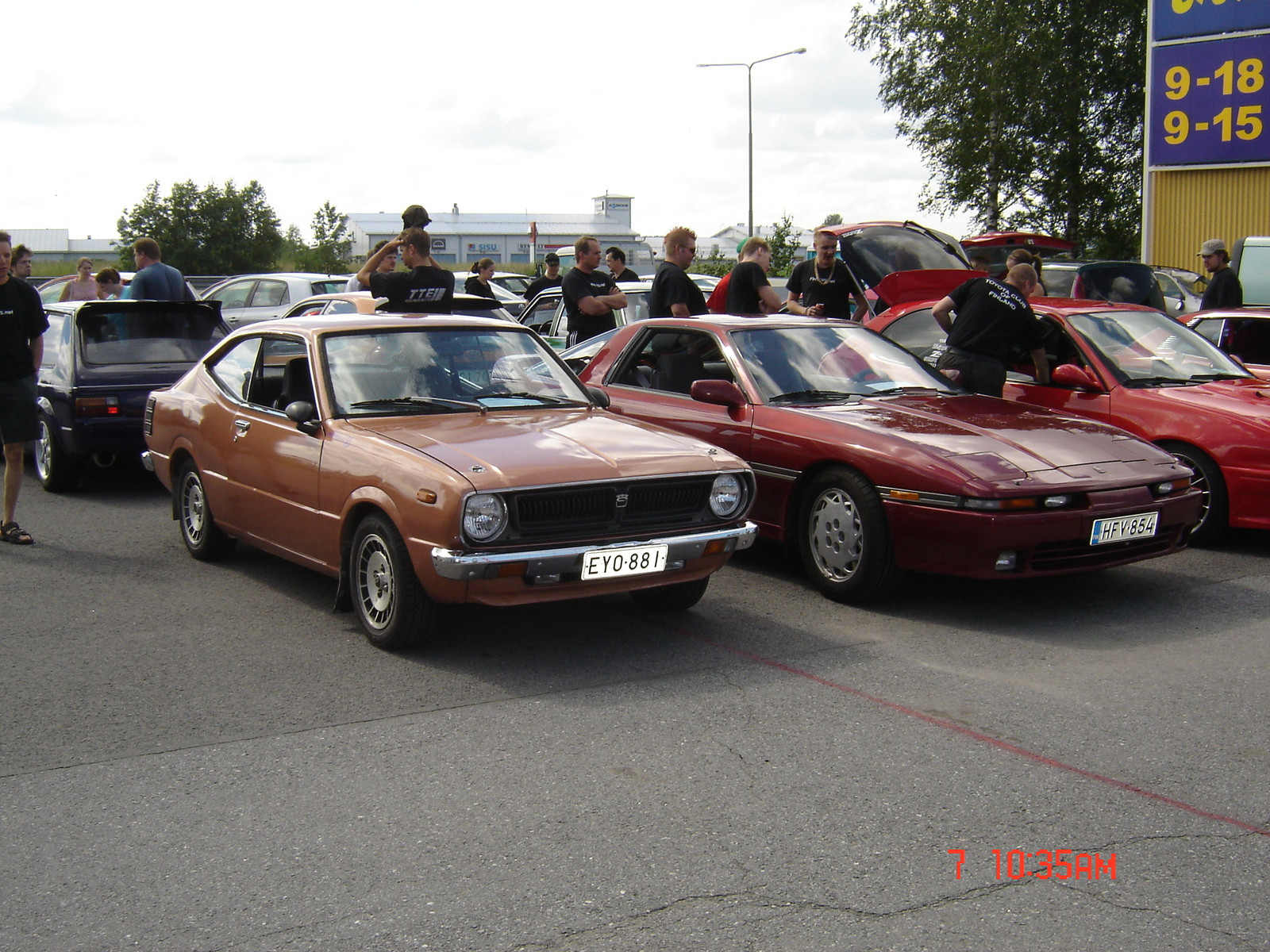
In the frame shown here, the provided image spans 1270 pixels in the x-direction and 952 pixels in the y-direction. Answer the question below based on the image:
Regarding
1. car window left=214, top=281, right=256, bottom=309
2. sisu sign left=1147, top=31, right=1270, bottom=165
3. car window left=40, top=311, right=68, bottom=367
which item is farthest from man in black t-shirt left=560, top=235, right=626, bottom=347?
sisu sign left=1147, top=31, right=1270, bottom=165

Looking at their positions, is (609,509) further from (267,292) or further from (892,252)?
(267,292)

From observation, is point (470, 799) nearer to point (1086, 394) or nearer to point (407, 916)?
point (407, 916)

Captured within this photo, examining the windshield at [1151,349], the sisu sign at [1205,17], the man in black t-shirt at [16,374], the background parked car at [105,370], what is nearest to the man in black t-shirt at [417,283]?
the man in black t-shirt at [16,374]

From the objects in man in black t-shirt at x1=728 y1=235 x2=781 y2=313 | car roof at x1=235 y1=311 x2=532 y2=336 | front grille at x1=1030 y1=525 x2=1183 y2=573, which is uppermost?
man in black t-shirt at x1=728 y1=235 x2=781 y2=313

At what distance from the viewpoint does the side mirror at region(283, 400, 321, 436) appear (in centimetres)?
579

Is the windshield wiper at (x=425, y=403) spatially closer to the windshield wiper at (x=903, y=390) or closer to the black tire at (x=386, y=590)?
the black tire at (x=386, y=590)

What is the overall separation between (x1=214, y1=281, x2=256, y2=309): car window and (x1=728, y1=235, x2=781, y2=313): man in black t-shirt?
9.01 metres

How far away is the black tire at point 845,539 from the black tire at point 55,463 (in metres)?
6.20

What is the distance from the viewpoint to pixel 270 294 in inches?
649

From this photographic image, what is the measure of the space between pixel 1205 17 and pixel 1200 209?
3.01 metres

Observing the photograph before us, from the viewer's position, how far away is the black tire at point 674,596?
602cm

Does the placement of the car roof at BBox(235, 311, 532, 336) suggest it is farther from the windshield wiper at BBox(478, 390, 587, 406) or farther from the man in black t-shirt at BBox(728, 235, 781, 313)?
the man in black t-shirt at BBox(728, 235, 781, 313)

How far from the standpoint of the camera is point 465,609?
6.21 m

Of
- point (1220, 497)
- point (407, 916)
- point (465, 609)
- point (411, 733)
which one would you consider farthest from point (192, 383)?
point (1220, 497)
